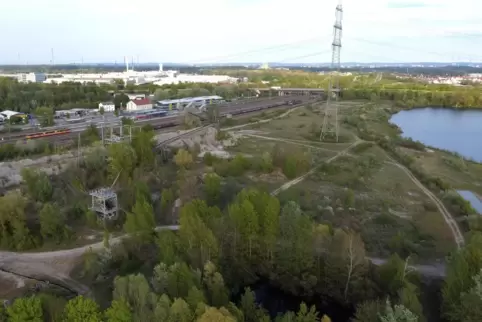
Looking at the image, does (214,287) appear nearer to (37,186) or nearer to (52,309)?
Answer: (52,309)

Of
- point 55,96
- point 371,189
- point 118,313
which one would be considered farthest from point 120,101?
point 118,313

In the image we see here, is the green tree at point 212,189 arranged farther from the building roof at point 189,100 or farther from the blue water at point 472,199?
the building roof at point 189,100

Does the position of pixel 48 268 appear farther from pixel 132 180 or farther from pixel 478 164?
pixel 478 164

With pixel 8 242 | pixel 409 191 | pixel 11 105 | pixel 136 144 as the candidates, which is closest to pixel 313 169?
pixel 409 191

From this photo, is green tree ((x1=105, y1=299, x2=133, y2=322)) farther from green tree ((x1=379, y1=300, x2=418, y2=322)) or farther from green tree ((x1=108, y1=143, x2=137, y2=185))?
green tree ((x1=108, y1=143, x2=137, y2=185))

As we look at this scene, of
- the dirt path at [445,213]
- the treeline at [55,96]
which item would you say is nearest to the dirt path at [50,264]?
the dirt path at [445,213]

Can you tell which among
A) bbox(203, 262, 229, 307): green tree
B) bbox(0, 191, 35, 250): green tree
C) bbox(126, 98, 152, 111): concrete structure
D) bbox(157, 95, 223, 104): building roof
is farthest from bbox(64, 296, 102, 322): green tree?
bbox(157, 95, 223, 104): building roof
